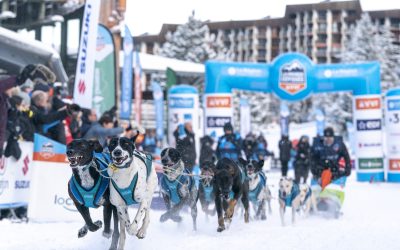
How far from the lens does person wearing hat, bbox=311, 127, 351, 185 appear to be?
9875 mm

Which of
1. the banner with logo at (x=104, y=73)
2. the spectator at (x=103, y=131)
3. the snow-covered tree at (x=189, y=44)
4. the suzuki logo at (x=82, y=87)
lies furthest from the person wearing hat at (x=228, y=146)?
the snow-covered tree at (x=189, y=44)

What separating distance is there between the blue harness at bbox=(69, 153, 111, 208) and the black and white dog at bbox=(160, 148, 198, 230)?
1.27 metres

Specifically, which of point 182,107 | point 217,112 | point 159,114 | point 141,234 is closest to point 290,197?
point 141,234

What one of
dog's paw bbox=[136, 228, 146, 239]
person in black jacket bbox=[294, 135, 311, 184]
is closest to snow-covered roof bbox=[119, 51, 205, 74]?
person in black jacket bbox=[294, 135, 311, 184]

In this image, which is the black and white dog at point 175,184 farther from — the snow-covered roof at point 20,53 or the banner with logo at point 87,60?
the snow-covered roof at point 20,53

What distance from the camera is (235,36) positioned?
76.8 m

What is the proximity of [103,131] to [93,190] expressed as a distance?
2541mm

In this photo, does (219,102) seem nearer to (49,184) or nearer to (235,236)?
(49,184)

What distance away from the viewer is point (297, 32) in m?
74.8

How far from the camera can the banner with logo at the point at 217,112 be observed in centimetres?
1631

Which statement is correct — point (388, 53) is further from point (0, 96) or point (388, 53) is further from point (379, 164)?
point (0, 96)

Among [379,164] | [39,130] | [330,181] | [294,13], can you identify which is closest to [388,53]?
[294,13]

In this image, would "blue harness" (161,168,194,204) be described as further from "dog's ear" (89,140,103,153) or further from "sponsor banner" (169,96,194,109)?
"sponsor banner" (169,96,194,109)

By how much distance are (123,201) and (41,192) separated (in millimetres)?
2822
